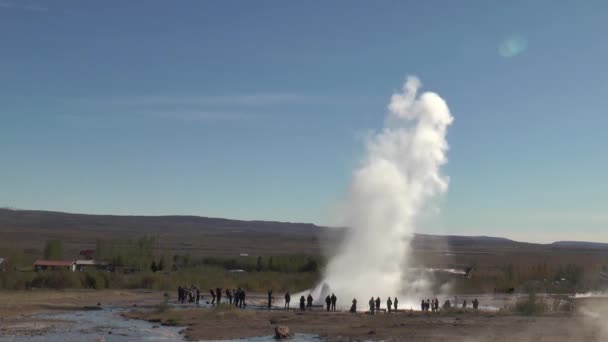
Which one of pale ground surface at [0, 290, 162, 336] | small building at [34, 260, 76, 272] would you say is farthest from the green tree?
pale ground surface at [0, 290, 162, 336]

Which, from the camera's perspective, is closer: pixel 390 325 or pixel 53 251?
pixel 390 325

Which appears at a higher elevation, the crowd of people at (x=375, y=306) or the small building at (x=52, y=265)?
the small building at (x=52, y=265)

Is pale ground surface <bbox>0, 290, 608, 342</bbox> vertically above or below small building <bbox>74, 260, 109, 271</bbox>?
below

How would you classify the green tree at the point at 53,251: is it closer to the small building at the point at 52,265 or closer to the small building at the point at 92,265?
the small building at the point at 92,265

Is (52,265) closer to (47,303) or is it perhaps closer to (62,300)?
(62,300)

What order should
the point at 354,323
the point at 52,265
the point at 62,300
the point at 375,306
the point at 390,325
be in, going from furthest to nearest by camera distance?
the point at 52,265
the point at 62,300
the point at 375,306
the point at 354,323
the point at 390,325

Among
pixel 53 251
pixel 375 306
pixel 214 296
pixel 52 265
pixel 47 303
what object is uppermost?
pixel 53 251

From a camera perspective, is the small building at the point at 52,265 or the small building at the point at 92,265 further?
the small building at the point at 92,265

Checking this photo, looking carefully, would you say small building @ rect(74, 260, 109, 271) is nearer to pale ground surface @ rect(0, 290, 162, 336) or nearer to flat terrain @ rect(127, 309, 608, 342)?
pale ground surface @ rect(0, 290, 162, 336)

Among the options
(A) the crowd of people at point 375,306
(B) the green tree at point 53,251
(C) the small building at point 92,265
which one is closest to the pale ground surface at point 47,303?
(A) the crowd of people at point 375,306

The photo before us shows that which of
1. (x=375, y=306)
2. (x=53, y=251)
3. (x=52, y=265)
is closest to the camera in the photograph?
(x=375, y=306)

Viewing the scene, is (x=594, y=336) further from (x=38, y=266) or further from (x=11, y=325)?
(x=38, y=266)

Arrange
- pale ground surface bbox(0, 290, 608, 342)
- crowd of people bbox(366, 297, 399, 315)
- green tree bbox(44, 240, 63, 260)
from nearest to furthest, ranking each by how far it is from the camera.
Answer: pale ground surface bbox(0, 290, 608, 342)
crowd of people bbox(366, 297, 399, 315)
green tree bbox(44, 240, 63, 260)

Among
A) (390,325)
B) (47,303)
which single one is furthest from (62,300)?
(390,325)
